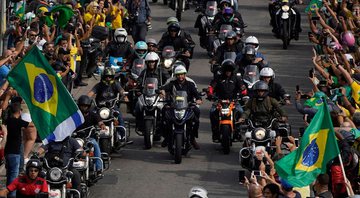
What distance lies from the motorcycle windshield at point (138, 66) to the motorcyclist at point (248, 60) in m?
2.11

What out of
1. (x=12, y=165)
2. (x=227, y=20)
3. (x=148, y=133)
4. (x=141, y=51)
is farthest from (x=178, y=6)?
(x=12, y=165)

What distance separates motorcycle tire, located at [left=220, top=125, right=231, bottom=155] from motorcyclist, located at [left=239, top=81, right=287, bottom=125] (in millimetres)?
686

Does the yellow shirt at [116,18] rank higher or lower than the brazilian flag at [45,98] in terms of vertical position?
lower

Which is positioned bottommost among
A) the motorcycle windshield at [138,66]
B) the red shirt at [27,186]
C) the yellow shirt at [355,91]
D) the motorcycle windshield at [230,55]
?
the motorcycle windshield at [230,55]

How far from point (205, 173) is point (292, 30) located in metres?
14.5

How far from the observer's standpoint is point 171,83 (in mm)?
35625

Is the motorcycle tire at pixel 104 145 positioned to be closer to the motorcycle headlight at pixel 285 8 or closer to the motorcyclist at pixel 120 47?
the motorcyclist at pixel 120 47

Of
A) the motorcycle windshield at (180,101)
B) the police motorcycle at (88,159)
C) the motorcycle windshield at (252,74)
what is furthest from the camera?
the motorcycle windshield at (252,74)

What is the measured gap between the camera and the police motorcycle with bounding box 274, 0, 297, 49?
46.0 metres

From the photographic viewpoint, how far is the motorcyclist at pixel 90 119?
31678 mm

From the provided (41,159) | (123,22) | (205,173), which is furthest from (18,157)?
(123,22)

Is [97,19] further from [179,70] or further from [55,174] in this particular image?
[55,174]

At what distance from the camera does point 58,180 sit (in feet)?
95.5

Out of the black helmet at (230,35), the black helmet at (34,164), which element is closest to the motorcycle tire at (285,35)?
the black helmet at (230,35)
